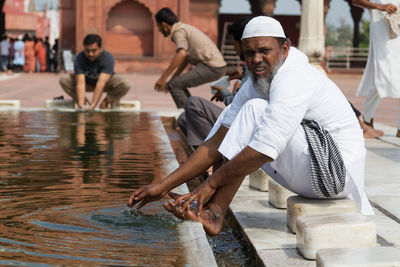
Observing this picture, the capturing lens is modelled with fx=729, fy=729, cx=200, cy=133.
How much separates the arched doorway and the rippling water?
18614 millimetres

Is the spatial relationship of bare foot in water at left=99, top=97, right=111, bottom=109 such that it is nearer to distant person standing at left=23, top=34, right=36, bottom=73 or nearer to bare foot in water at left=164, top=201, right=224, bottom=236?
bare foot in water at left=164, top=201, right=224, bottom=236

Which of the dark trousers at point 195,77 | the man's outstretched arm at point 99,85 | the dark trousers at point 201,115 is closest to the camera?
the dark trousers at point 201,115

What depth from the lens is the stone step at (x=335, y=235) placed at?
2703 mm

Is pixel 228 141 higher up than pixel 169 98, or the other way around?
pixel 228 141

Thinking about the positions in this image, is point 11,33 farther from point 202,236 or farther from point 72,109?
point 202,236

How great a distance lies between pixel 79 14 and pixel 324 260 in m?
23.1

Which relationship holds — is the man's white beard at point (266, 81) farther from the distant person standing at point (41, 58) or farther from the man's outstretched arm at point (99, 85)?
the distant person standing at point (41, 58)

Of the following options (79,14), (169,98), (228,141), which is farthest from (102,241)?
(79,14)

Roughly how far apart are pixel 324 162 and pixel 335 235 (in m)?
0.38

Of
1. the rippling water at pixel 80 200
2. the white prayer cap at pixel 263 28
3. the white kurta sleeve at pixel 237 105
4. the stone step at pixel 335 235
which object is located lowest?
the rippling water at pixel 80 200

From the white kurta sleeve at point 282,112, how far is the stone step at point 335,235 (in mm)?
327

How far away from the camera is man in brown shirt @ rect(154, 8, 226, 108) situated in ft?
24.3

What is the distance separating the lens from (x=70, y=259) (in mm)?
2658

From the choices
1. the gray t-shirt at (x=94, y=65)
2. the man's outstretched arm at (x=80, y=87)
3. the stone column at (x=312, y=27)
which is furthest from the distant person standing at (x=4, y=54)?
the man's outstretched arm at (x=80, y=87)
